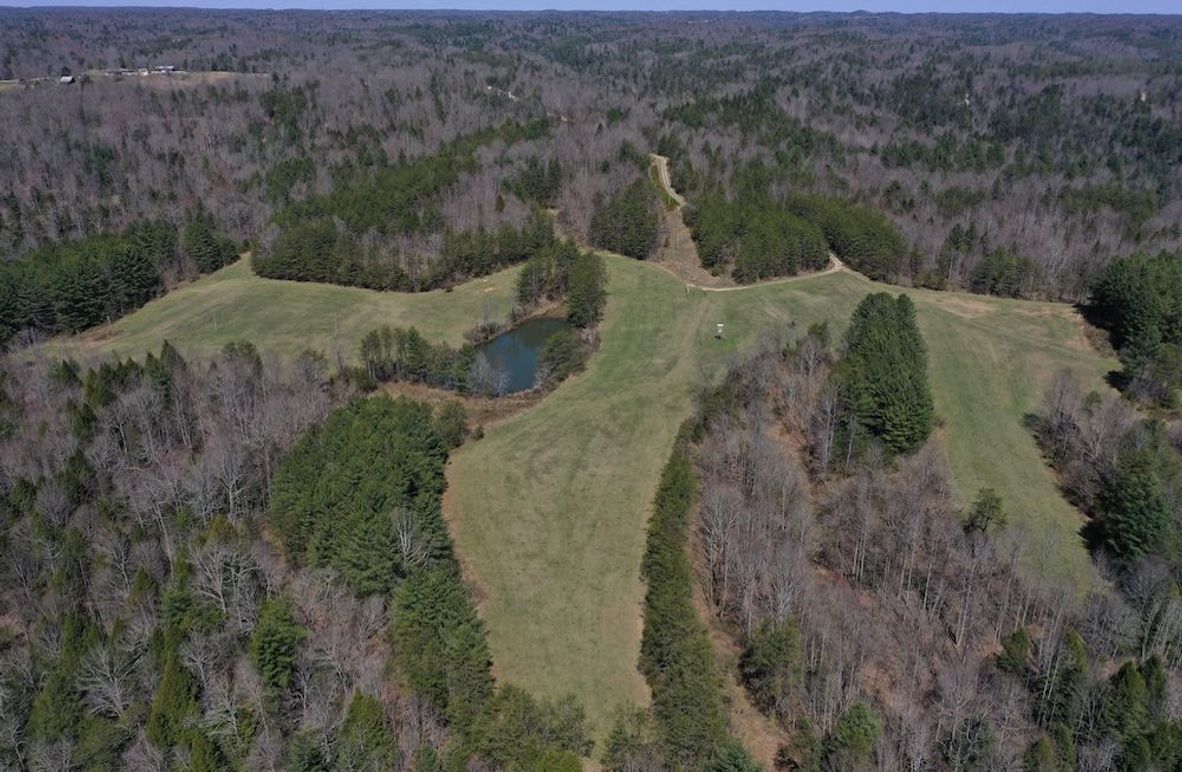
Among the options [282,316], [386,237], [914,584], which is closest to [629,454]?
[914,584]

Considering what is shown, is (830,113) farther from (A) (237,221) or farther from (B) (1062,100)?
(A) (237,221)

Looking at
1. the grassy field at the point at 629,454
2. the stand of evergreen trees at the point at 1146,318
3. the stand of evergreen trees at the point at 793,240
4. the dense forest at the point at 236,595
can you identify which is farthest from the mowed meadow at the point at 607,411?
the dense forest at the point at 236,595

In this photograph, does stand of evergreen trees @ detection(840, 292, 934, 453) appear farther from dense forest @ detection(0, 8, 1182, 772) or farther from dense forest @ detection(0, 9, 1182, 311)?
dense forest @ detection(0, 9, 1182, 311)

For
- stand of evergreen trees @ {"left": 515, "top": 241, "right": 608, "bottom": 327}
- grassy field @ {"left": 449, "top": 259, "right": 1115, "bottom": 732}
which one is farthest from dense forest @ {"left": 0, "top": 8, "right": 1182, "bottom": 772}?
grassy field @ {"left": 449, "top": 259, "right": 1115, "bottom": 732}

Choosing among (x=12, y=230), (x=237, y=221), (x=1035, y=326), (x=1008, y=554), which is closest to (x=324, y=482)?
(x=1008, y=554)

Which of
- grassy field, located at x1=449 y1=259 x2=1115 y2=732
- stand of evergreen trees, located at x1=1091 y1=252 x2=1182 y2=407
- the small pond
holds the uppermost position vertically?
stand of evergreen trees, located at x1=1091 y1=252 x2=1182 y2=407

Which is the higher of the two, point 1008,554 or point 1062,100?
point 1062,100
